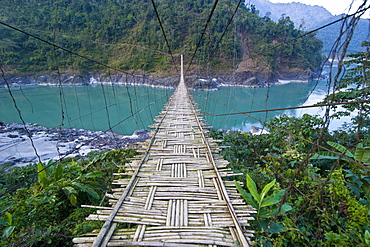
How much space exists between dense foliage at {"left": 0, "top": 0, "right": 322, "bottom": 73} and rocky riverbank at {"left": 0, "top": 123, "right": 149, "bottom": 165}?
13896mm

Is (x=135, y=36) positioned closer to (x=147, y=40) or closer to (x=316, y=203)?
(x=147, y=40)

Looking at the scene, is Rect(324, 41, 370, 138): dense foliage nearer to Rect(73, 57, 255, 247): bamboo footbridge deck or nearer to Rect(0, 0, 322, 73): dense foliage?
Rect(73, 57, 255, 247): bamboo footbridge deck

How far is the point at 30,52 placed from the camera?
71.8 feet

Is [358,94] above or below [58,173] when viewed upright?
above

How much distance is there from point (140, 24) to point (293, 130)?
36004 mm

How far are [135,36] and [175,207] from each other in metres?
33.7

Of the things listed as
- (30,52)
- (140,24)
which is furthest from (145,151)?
(140,24)

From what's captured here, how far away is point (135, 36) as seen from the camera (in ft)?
97.9

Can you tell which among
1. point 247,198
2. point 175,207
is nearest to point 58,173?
point 175,207

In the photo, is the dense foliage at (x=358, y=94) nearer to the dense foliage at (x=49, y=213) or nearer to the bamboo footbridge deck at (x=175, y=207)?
the bamboo footbridge deck at (x=175, y=207)

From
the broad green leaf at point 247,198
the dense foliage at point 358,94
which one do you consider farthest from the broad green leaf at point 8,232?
the dense foliage at point 358,94

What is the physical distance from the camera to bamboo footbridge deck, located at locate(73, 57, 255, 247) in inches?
32.1

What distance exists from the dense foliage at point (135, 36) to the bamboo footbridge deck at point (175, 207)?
2000 cm

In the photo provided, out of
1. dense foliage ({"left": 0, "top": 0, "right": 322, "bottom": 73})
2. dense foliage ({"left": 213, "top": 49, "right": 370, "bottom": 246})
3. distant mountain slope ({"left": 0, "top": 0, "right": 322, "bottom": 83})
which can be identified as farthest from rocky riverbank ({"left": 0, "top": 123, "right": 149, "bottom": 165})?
dense foliage ({"left": 0, "top": 0, "right": 322, "bottom": 73})
